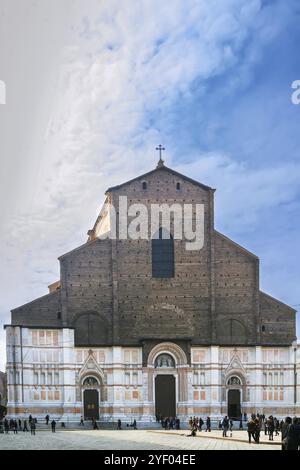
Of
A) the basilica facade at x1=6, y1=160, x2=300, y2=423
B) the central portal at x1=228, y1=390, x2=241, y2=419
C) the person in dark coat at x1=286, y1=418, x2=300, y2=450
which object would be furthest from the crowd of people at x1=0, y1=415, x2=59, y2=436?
the person in dark coat at x1=286, y1=418, x2=300, y2=450

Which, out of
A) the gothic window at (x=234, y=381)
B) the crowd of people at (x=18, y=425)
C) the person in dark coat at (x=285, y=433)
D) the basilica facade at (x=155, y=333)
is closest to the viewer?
the person in dark coat at (x=285, y=433)

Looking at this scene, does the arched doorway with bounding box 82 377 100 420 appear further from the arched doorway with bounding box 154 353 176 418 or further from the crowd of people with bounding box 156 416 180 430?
the crowd of people with bounding box 156 416 180 430

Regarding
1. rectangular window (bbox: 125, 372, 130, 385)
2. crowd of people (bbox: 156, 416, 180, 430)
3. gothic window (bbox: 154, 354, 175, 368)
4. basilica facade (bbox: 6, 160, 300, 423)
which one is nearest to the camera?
crowd of people (bbox: 156, 416, 180, 430)

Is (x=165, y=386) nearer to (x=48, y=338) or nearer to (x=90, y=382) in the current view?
(x=90, y=382)

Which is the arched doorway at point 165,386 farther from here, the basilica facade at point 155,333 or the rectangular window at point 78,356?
the rectangular window at point 78,356

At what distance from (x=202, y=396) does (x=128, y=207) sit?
1181 centimetres

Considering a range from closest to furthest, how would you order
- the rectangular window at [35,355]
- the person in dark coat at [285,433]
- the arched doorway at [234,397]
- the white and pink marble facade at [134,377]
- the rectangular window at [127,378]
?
the person in dark coat at [285,433]
the white and pink marble facade at [134,377]
the rectangular window at [35,355]
the rectangular window at [127,378]
the arched doorway at [234,397]

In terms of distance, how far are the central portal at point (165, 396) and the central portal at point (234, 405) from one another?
3.29 m

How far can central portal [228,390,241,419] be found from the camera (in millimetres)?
41750

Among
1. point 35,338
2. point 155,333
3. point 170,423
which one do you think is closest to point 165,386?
point 155,333

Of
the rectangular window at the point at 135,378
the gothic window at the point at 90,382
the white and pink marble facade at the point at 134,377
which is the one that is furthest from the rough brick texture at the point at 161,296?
the gothic window at the point at 90,382

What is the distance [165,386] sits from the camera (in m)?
41.5

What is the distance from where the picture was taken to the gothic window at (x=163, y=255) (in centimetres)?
4227
